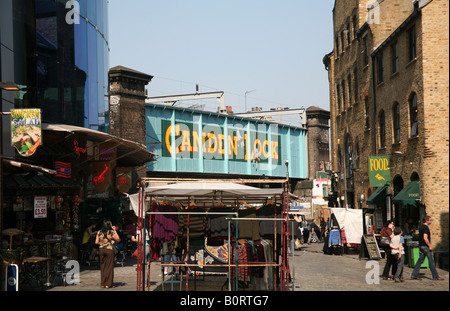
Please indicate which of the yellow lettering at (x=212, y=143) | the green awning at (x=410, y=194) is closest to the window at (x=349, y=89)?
the yellow lettering at (x=212, y=143)

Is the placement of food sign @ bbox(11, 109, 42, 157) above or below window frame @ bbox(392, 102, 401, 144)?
below

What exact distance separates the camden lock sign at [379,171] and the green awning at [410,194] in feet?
11.3

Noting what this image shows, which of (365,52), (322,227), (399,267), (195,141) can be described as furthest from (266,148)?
(399,267)

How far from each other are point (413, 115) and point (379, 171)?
3.96 meters

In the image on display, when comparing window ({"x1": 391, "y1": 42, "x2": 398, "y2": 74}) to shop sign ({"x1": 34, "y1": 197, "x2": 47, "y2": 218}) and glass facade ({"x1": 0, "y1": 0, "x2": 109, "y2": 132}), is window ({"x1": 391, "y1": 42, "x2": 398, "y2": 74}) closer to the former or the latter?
glass facade ({"x1": 0, "y1": 0, "x2": 109, "y2": 132})

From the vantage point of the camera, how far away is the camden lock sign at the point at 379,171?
30906mm

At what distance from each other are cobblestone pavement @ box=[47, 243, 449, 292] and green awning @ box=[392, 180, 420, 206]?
2.67 meters

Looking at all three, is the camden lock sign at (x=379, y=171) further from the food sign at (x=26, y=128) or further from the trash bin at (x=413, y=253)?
the food sign at (x=26, y=128)

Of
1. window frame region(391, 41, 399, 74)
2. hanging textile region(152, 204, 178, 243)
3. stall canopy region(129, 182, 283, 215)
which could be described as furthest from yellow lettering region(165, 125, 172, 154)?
hanging textile region(152, 204, 178, 243)

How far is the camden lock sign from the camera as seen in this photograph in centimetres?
3091

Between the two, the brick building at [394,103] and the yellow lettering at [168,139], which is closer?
the brick building at [394,103]

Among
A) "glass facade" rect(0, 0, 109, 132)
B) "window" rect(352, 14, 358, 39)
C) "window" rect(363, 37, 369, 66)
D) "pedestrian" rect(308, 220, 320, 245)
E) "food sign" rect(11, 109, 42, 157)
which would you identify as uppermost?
"window" rect(352, 14, 358, 39)

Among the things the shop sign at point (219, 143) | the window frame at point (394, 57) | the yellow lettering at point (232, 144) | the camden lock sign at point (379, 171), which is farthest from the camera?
the yellow lettering at point (232, 144)
